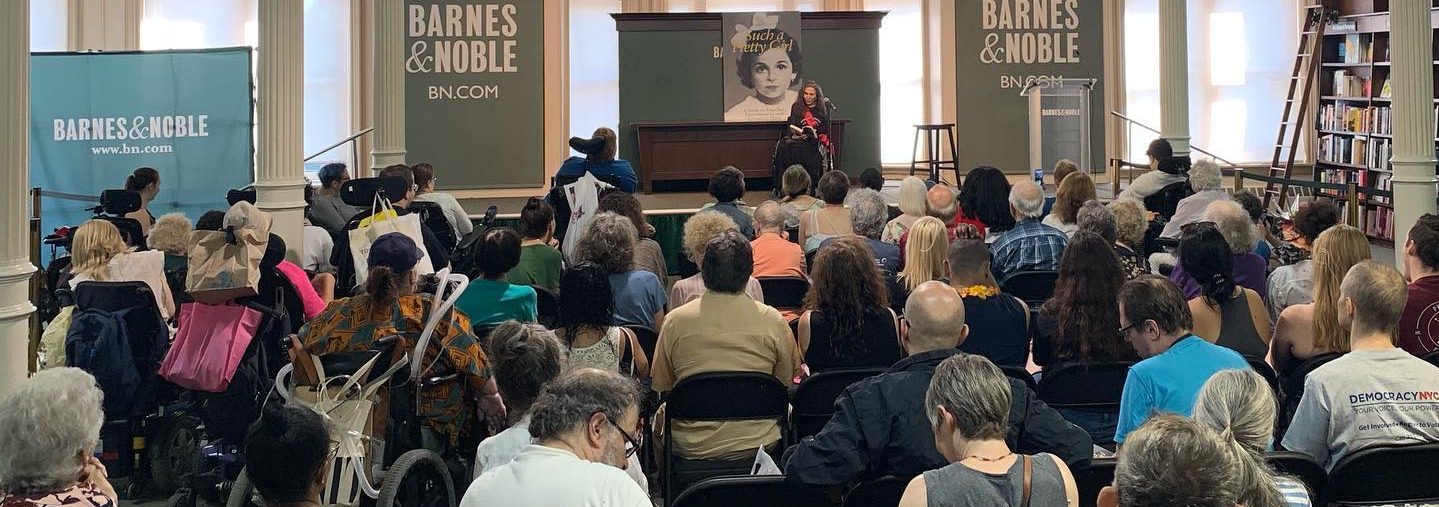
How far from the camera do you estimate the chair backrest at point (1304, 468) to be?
3334 millimetres

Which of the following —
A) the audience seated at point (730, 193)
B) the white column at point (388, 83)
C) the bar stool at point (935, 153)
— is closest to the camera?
the audience seated at point (730, 193)

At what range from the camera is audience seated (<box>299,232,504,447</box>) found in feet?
13.8

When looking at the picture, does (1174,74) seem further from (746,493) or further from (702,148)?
(746,493)

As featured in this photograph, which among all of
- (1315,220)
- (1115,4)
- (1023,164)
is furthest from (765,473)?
(1115,4)

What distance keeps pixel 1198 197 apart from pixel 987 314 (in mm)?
3672

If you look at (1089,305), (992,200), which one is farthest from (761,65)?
(1089,305)

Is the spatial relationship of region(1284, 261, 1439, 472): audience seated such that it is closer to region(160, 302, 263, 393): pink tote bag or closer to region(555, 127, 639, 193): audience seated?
region(160, 302, 263, 393): pink tote bag

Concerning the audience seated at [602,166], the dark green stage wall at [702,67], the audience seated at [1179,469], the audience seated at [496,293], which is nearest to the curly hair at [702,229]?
the audience seated at [496,293]

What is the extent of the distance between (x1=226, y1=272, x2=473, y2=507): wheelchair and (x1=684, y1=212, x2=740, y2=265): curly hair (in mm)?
2123

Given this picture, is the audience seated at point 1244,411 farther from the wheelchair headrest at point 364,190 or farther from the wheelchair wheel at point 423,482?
the wheelchair headrest at point 364,190

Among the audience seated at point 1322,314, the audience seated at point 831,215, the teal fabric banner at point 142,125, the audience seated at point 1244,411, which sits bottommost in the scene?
the audience seated at point 1244,411

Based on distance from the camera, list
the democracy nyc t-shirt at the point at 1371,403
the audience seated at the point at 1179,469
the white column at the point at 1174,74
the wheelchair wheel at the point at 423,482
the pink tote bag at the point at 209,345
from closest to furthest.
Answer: the audience seated at the point at 1179,469
the democracy nyc t-shirt at the point at 1371,403
the wheelchair wheel at the point at 423,482
the pink tote bag at the point at 209,345
the white column at the point at 1174,74

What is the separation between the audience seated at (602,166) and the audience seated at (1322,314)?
187 inches

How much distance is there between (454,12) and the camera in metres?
14.4
